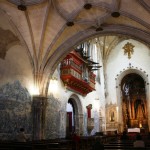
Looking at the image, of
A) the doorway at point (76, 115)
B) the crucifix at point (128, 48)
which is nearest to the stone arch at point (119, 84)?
the crucifix at point (128, 48)

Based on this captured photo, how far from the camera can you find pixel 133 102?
25219 millimetres

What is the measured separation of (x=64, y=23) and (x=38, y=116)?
202 inches

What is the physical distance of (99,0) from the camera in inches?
388

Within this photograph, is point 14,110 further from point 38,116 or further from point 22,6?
point 22,6

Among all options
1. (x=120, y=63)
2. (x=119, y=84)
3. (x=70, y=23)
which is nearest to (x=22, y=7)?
(x=70, y=23)

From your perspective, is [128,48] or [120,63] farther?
[120,63]

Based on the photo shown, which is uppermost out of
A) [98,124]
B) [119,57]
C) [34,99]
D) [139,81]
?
[119,57]

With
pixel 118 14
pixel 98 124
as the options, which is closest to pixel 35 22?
pixel 118 14

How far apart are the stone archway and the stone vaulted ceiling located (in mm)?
5151

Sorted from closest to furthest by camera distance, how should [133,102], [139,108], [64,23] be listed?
[64,23] < [139,108] < [133,102]

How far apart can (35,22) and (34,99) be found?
13.4 ft

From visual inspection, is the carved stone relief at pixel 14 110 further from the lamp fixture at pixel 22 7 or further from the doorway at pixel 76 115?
the doorway at pixel 76 115

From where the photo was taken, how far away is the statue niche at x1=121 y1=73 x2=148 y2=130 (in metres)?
24.2

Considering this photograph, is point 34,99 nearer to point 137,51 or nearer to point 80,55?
point 80,55
